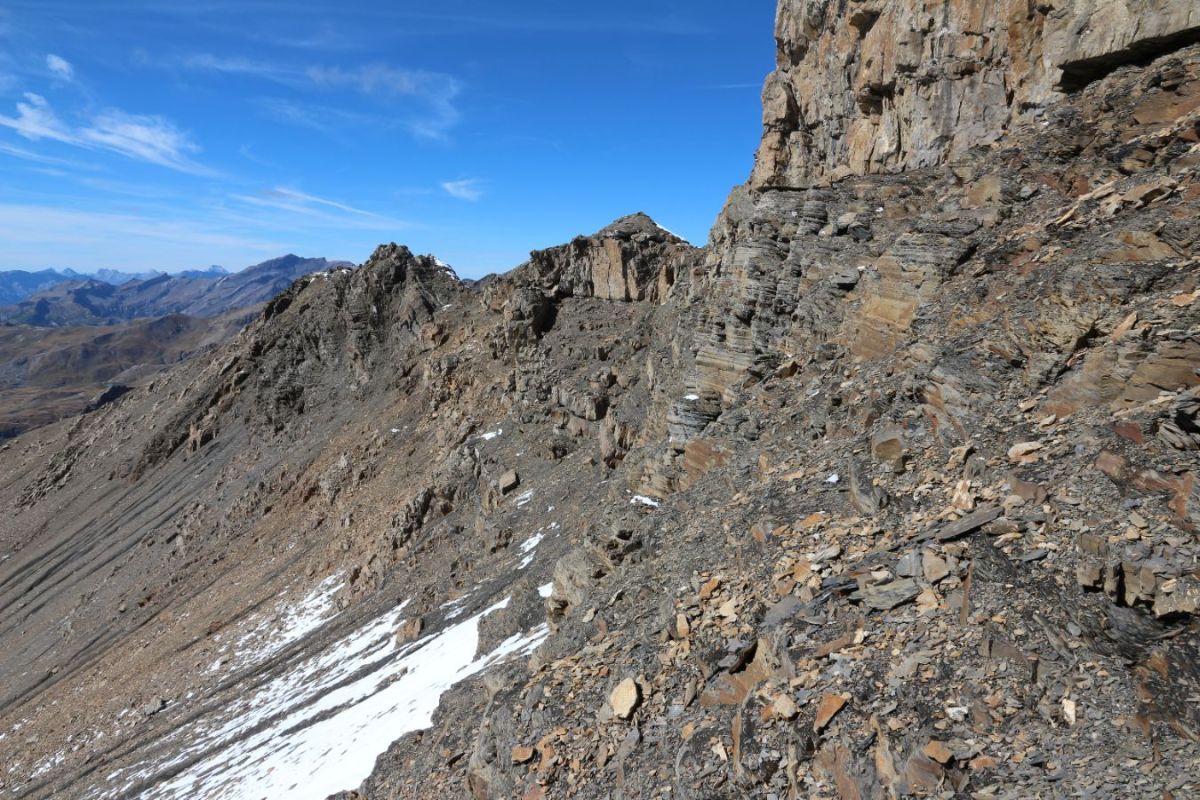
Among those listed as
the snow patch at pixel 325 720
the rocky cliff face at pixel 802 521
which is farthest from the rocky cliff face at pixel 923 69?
the snow patch at pixel 325 720

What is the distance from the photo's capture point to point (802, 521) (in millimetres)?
13109

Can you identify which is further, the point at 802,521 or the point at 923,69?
the point at 923,69

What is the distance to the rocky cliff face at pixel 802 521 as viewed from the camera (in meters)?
8.16

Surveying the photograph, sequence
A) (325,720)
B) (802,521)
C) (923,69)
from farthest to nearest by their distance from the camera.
Result: (923,69)
(325,720)
(802,521)

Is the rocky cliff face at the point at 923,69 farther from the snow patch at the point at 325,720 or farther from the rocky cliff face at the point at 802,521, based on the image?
the snow patch at the point at 325,720

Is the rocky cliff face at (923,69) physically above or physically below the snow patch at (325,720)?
above

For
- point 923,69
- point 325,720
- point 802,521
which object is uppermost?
point 923,69

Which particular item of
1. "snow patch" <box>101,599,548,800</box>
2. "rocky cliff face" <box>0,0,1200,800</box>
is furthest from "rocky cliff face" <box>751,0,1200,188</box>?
"snow patch" <box>101,599,548,800</box>

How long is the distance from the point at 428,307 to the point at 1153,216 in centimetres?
5932

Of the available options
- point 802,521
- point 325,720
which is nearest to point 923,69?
point 802,521

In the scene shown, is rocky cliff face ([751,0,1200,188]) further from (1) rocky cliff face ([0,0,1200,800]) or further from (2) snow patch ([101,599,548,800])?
(2) snow patch ([101,599,548,800])

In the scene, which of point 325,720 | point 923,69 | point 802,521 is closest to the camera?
point 802,521

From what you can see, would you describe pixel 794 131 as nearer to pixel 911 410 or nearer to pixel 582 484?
pixel 582 484

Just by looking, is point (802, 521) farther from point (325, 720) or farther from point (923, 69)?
point (923, 69)
